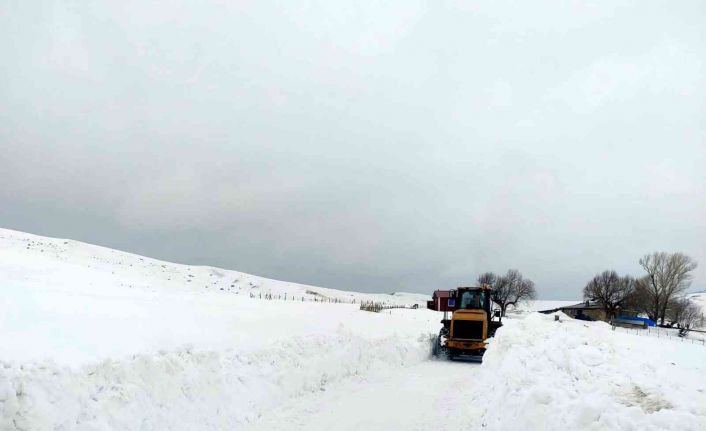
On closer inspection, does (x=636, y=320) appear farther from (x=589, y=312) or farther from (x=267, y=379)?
(x=267, y=379)

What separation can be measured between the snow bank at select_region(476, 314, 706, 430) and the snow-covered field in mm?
28

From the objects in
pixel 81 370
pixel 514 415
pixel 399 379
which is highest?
pixel 81 370

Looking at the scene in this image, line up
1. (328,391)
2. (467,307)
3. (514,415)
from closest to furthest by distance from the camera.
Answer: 1. (514,415)
2. (328,391)
3. (467,307)

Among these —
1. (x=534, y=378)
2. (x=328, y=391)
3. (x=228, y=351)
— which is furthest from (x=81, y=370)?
(x=534, y=378)

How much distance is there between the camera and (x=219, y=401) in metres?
8.71

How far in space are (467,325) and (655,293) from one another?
80.4 metres

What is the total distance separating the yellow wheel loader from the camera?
2028cm

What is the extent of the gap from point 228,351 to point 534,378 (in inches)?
257

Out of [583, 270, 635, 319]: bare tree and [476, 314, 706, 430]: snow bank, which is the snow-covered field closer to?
[476, 314, 706, 430]: snow bank

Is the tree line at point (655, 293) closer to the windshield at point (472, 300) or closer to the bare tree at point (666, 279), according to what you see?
the bare tree at point (666, 279)

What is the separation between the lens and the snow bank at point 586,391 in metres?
5.45

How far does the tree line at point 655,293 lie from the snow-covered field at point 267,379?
8144cm

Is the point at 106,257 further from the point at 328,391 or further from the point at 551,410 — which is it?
the point at 551,410

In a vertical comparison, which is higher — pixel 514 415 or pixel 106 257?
pixel 106 257
